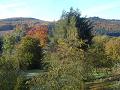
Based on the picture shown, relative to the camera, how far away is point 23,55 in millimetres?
57250

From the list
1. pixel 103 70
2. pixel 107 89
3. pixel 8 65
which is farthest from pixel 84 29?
pixel 8 65

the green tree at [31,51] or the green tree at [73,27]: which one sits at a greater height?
the green tree at [73,27]

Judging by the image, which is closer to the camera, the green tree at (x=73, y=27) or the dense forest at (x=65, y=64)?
the dense forest at (x=65, y=64)

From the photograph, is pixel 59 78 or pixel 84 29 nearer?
pixel 59 78

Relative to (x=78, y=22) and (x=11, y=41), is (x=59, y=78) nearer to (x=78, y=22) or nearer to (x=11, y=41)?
(x=78, y=22)

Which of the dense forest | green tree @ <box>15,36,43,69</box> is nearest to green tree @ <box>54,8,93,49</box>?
the dense forest

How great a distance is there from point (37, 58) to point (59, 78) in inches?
1620

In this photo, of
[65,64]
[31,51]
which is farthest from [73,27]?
[65,64]

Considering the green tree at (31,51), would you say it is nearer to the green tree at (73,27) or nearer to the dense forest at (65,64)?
the dense forest at (65,64)

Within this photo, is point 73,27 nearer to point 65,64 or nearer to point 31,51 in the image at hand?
point 31,51

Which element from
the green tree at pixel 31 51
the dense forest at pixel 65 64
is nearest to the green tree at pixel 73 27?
the dense forest at pixel 65 64

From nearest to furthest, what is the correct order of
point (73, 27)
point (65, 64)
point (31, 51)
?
point (65, 64)
point (31, 51)
point (73, 27)

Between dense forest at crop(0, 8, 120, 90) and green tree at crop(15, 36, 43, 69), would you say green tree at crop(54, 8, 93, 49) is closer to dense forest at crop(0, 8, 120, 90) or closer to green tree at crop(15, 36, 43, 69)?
dense forest at crop(0, 8, 120, 90)

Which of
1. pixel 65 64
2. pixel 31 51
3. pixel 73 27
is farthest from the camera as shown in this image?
pixel 73 27
